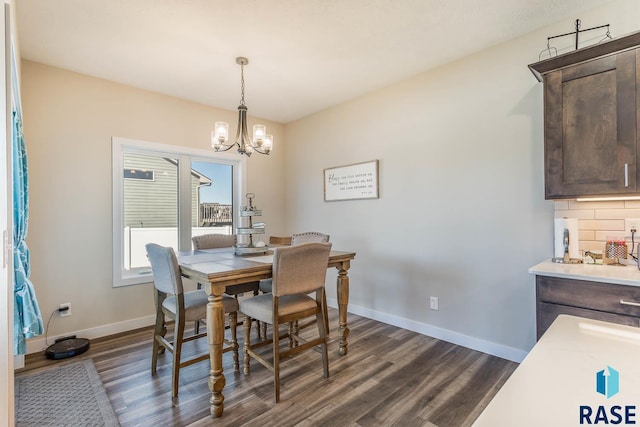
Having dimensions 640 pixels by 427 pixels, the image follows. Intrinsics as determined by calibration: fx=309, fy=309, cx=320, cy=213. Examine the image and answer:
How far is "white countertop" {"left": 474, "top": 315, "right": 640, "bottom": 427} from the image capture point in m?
0.56

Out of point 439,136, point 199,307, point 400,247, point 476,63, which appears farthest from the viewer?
point 400,247

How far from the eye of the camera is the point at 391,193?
11.1 feet

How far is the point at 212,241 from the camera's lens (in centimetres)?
325

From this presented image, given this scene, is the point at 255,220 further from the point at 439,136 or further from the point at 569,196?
the point at 569,196

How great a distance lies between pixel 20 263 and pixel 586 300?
12.1ft

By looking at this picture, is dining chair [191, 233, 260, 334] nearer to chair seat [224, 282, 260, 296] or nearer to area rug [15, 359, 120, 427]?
chair seat [224, 282, 260, 296]

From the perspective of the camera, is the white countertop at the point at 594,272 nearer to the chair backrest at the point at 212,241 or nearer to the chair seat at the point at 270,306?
the chair seat at the point at 270,306

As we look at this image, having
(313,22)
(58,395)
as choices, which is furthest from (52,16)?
(58,395)

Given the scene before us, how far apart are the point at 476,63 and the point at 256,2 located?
194cm

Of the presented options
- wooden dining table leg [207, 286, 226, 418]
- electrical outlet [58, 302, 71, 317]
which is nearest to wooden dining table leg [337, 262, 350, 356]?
wooden dining table leg [207, 286, 226, 418]

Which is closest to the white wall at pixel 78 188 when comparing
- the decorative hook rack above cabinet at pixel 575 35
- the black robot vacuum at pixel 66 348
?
the black robot vacuum at pixel 66 348

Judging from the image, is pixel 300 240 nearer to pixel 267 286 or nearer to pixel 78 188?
pixel 267 286

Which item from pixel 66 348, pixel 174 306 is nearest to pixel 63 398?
pixel 66 348

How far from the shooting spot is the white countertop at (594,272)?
1.66m
